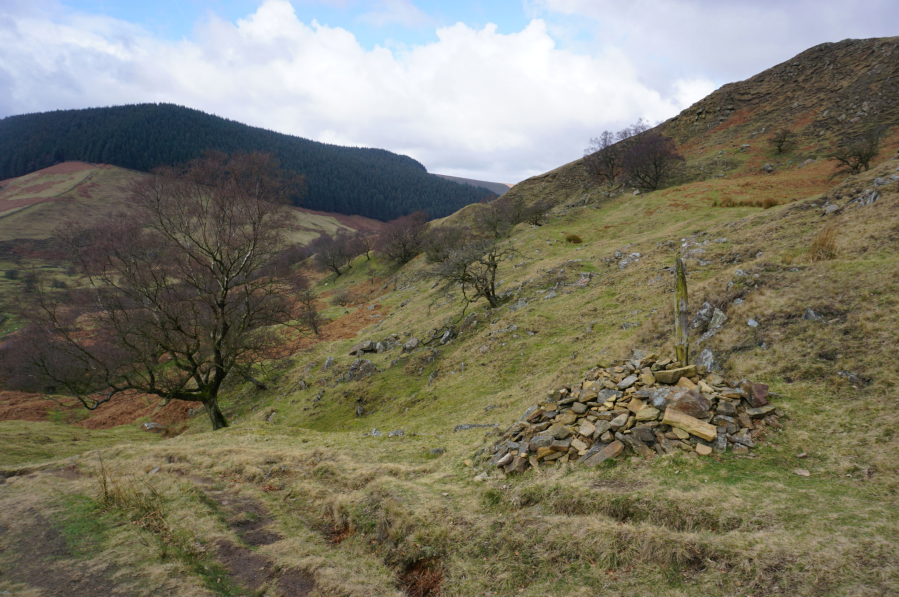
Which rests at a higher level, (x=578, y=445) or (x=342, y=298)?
(x=342, y=298)

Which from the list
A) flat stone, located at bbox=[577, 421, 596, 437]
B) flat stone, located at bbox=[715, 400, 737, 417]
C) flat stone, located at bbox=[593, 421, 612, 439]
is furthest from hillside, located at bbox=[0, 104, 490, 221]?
flat stone, located at bbox=[715, 400, 737, 417]

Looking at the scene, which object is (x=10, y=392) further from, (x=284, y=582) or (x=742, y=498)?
(x=742, y=498)

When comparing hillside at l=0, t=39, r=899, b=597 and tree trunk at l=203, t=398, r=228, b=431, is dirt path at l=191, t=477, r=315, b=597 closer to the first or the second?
hillside at l=0, t=39, r=899, b=597

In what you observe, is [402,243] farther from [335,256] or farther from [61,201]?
[61,201]

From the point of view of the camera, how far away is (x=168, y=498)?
7363 millimetres

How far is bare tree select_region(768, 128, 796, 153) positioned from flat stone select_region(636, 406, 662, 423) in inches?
2323

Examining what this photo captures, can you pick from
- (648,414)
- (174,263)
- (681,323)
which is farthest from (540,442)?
(174,263)

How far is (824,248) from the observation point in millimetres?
11219

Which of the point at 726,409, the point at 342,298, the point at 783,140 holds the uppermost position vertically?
the point at 783,140

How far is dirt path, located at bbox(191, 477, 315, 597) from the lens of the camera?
17.1 feet

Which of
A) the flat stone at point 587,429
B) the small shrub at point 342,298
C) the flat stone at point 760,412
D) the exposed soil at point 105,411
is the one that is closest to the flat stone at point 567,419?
the flat stone at point 587,429

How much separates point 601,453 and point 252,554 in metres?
6.52

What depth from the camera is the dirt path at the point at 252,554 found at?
17.1ft

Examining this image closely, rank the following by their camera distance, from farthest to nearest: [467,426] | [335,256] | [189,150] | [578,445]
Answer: [189,150] → [335,256] → [467,426] → [578,445]
